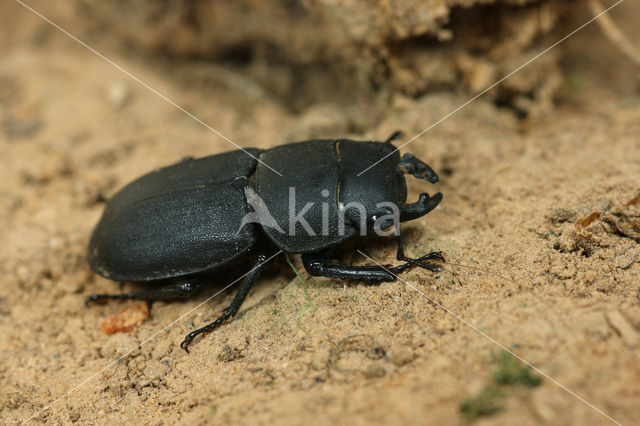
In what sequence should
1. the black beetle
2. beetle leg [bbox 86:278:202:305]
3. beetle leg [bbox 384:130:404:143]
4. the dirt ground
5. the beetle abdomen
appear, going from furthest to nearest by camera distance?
1. beetle leg [bbox 384:130:404:143]
2. beetle leg [bbox 86:278:202:305]
3. the beetle abdomen
4. the black beetle
5. the dirt ground

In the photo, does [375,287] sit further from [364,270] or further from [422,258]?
[422,258]

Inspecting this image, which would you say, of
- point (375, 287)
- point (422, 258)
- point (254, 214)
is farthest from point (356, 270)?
point (254, 214)

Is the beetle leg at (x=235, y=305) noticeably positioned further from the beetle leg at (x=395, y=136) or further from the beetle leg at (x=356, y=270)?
the beetle leg at (x=395, y=136)

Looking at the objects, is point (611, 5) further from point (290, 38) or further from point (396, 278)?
point (396, 278)

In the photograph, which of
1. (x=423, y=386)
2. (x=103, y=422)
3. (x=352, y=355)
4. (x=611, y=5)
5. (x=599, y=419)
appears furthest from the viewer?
(x=611, y=5)

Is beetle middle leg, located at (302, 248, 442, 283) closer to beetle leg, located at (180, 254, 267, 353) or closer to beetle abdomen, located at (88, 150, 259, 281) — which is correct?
beetle leg, located at (180, 254, 267, 353)

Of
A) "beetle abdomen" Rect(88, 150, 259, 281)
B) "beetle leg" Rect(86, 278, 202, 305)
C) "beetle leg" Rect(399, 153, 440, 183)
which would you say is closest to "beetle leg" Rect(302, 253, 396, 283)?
"beetle abdomen" Rect(88, 150, 259, 281)

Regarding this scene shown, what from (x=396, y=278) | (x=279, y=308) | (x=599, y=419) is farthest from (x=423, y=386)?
(x=279, y=308)
